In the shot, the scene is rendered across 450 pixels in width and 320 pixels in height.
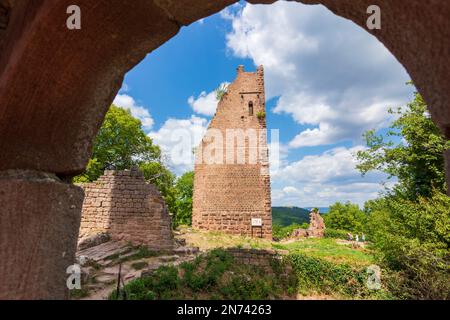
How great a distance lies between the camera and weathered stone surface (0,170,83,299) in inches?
49.3

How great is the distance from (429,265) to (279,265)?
15.9ft

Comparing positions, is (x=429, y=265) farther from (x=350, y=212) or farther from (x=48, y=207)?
(x=350, y=212)

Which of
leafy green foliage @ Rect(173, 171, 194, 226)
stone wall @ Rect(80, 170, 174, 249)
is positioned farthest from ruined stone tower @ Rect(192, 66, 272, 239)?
leafy green foliage @ Rect(173, 171, 194, 226)

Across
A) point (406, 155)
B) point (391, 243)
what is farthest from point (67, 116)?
point (406, 155)

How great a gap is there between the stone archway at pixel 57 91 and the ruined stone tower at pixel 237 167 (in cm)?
1591

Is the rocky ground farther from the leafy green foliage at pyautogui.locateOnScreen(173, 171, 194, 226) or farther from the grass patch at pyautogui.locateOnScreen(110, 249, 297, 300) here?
the leafy green foliage at pyautogui.locateOnScreen(173, 171, 194, 226)

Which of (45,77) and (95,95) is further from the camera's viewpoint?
(95,95)

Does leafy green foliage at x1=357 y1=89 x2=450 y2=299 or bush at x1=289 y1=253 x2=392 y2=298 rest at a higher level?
leafy green foliage at x1=357 y1=89 x2=450 y2=299

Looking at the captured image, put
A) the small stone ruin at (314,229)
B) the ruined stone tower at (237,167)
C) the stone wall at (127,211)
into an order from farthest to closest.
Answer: the small stone ruin at (314,229), the ruined stone tower at (237,167), the stone wall at (127,211)

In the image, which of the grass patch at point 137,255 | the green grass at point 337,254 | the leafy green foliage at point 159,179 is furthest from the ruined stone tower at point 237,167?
the grass patch at point 137,255

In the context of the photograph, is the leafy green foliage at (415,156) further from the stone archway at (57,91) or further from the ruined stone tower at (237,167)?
the stone archway at (57,91)

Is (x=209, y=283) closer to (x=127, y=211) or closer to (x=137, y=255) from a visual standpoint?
(x=137, y=255)

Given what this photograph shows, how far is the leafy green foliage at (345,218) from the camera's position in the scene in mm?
51828

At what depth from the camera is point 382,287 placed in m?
9.04
